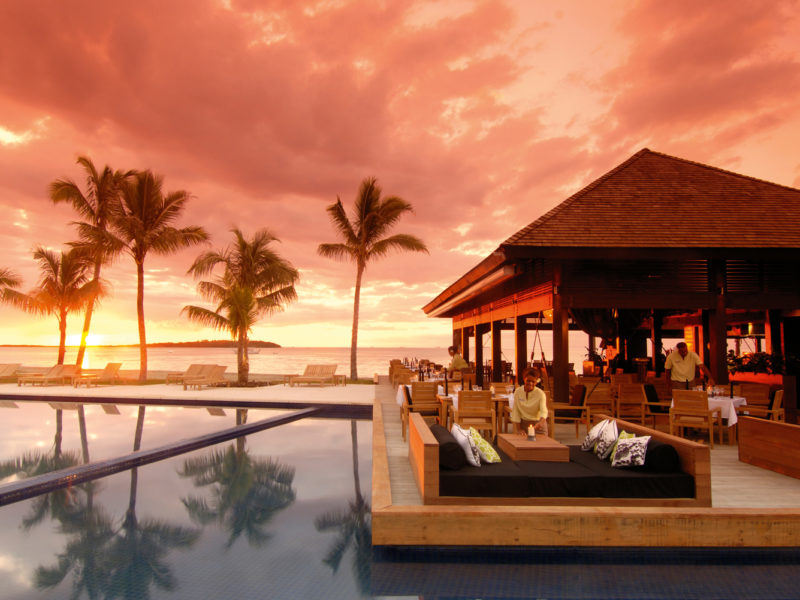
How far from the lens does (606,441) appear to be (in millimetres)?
6156

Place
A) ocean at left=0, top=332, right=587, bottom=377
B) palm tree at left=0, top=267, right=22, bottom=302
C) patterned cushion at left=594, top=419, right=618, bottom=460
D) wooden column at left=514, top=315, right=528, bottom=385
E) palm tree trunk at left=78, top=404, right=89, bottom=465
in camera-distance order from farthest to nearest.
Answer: ocean at left=0, top=332, right=587, bottom=377
palm tree at left=0, top=267, right=22, bottom=302
wooden column at left=514, top=315, right=528, bottom=385
palm tree trunk at left=78, top=404, right=89, bottom=465
patterned cushion at left=594, top=419, right=618, bottom=460

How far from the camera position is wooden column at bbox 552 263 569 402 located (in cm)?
1130

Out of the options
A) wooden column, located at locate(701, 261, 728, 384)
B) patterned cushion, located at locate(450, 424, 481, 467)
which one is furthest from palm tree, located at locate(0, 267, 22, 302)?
wooden column, located at locate(701, 261, 728, 384)

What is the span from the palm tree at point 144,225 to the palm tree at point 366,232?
664 centimetres

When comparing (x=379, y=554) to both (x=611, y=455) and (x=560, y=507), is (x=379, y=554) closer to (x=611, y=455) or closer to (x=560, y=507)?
(x=560, y=507)

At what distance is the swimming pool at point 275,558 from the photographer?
4289 mm

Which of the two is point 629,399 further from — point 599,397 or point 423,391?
point 423,391

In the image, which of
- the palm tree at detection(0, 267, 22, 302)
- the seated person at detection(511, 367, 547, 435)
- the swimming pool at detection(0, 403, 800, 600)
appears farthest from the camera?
the palm tree at detection(0, 267, 22, 302)

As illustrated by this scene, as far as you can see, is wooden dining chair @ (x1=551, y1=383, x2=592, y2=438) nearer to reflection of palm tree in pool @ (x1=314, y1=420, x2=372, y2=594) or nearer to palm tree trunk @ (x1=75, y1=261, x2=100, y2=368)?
reflection of palm tree in pool @ (x1=314, y1=420, x2=372, y2=594)

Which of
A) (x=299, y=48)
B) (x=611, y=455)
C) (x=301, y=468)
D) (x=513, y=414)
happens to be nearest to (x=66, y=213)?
(x=299, y=48)

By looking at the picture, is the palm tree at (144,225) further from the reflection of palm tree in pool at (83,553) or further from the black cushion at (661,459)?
the black cushion at (661,459)

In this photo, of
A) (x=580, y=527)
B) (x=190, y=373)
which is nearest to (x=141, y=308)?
(x=190, y=373)

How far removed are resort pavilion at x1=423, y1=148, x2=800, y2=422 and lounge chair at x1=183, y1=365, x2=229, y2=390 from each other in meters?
12.7

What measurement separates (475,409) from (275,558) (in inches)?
186
